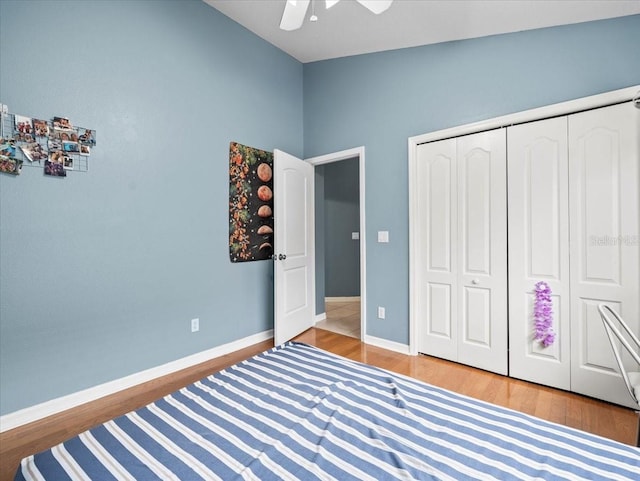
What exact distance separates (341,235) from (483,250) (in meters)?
3.29

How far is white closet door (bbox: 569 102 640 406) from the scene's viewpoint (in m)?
2.05

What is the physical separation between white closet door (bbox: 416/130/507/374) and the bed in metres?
1.44

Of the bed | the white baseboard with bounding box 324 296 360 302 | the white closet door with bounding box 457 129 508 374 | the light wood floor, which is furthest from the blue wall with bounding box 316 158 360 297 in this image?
the bed

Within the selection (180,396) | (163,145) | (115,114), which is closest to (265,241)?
(163,145)

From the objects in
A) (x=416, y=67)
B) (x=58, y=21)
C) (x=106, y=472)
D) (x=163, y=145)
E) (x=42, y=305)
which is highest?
(x=416, y=67)

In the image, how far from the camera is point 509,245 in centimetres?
253

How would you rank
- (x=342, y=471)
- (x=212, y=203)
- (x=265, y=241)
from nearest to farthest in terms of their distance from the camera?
(x=342, y=471), (x=212, y=203), (x=265, y=241)

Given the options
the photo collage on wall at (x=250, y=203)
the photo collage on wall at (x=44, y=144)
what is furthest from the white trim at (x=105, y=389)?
the photo collage on wall at (x=44, y=144)

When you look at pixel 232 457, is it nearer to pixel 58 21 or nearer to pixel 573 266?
pixel 573 266

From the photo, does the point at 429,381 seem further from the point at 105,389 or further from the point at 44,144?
the point at 44,144

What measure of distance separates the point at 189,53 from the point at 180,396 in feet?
8.97

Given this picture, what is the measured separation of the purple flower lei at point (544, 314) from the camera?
2.35 meters

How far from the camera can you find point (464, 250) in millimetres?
2762

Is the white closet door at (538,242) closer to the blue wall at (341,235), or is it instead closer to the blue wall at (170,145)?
the blue wall at (170,145)
